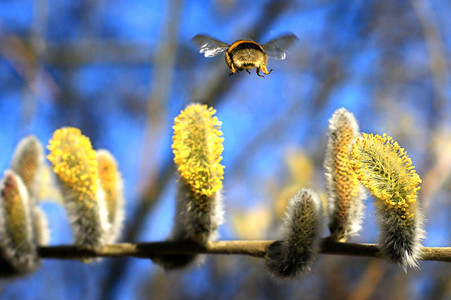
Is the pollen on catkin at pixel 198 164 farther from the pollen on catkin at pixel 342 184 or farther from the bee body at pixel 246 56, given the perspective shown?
the pollen on catkin at pixel 342 184

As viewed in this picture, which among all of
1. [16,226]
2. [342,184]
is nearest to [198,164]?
[342,184]

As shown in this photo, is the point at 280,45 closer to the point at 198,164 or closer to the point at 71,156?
the point at 198,164

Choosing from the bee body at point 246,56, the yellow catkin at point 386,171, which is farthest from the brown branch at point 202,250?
the bee body at point 246,56

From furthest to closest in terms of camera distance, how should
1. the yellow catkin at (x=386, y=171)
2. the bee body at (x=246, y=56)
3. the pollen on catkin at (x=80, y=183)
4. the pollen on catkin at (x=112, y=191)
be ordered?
1. the pollen on catkin at (x=112, y=191)
2. the pollen on catkin at (x=80, y=183)
3. the bee body at (x=246, y=56)
4. the yellow catkin at (x=386, y=171)

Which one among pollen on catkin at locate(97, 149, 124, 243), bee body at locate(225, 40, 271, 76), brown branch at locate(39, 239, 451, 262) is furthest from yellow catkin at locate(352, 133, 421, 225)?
pollen on catkin at locate(97, 149, 124, 243)

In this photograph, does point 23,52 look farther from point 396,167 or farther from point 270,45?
point 396,167

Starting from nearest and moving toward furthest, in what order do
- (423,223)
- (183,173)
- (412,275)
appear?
(423,223)
(183,173)
(412,275)

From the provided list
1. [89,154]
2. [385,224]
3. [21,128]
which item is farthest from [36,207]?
[385,224]
